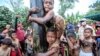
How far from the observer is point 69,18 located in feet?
12.2

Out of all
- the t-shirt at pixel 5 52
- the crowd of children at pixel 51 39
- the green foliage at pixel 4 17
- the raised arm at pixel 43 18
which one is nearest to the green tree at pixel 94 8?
the crowd of children at pixel 51 39

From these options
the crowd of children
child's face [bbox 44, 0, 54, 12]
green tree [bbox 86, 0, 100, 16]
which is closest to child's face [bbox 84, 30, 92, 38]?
the crowd of children

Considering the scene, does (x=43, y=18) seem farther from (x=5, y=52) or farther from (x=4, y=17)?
(x=5, y=52)

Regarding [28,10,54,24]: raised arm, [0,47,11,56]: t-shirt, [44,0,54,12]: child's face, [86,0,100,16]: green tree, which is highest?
[44,0,54,12]: child's face

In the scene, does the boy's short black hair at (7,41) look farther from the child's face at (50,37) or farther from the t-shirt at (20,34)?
the child's face at (50,37)

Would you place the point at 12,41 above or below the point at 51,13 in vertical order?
below

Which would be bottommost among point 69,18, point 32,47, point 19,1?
point 32,47

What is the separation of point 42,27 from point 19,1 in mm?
396

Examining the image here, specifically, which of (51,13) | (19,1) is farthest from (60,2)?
(19,1)

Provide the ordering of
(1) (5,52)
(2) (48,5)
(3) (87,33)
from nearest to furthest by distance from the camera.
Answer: (1) (5,52) < (2) (48,5) < (3) (87,33)

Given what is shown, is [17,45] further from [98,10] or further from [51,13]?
[98,10]

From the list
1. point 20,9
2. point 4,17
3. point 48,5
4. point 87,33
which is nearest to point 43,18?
point 48,5

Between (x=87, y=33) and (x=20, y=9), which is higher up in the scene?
(x=20, y=9)

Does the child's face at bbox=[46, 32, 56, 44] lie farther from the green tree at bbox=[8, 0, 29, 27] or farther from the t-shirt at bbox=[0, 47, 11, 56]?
the t-shirt at bbox=[0, 47, 11, 56]
